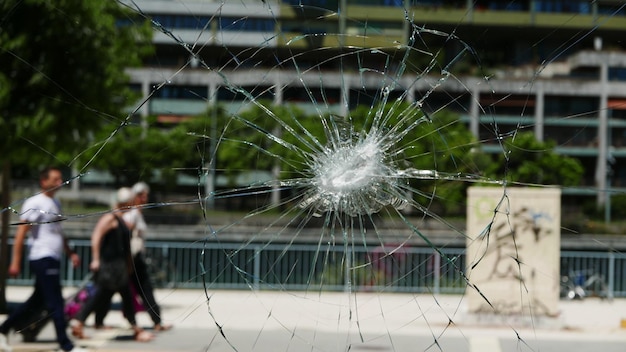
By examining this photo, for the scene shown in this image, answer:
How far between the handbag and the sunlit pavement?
469 mm

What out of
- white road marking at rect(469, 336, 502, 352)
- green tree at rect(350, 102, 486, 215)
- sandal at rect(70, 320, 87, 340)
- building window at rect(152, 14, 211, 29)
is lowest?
white road marking at rect(469, 336, 502, 352)

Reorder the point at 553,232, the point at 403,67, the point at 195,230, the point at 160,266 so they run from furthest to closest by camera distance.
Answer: the point at 195,230, the point at 160,266, the point at 553,232, the point at 403,67

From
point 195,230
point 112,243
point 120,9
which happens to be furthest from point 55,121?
point 195,230

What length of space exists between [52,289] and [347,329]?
7.31 feet

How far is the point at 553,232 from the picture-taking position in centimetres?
915

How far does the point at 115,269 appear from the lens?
297 inches

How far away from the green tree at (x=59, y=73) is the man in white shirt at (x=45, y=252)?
253 centimetres

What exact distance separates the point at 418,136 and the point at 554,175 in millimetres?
24896

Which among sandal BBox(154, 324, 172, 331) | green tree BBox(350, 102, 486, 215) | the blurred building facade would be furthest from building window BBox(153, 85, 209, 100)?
sandal BBox(154, 324, 172, 331)

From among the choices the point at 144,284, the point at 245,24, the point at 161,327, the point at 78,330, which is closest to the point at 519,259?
the point at 161,327

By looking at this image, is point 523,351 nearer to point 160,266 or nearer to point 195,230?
point 160,266

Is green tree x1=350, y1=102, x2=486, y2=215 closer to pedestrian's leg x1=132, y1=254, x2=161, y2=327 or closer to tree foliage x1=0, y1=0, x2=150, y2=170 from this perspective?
pedestrian's leg x1=132, y1=254, x2=161, y2=327

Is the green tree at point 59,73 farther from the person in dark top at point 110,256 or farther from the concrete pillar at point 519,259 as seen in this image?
the concrete pillar at point 519,259

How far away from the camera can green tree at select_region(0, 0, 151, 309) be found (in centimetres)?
949
